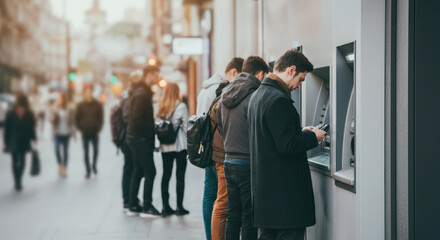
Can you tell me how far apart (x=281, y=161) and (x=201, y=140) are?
56.7 inches

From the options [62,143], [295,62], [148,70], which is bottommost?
[62,143]

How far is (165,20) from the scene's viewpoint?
1721 inches

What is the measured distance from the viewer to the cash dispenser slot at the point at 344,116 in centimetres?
391

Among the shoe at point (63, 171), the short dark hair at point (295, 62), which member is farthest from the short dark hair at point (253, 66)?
the shoe at point (63, 171)

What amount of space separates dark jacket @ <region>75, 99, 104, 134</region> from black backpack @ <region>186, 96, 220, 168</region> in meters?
7.30

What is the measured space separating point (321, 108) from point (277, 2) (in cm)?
205

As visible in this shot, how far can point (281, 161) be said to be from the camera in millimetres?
3520

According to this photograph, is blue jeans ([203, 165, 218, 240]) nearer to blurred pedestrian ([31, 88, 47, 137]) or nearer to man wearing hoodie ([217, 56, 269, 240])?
man wearing hoodie ([217, 56, 269, 240])

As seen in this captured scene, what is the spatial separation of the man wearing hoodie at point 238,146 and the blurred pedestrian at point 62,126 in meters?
8.51

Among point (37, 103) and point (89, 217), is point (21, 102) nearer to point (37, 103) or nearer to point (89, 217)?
point (37, 103)

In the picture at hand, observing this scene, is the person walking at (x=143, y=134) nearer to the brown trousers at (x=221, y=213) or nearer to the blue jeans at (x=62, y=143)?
the brown trousers at (x=221, y=213)

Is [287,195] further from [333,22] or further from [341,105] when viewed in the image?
[333,22]

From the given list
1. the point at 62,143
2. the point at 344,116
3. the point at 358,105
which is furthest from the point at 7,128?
the point at 358,105
